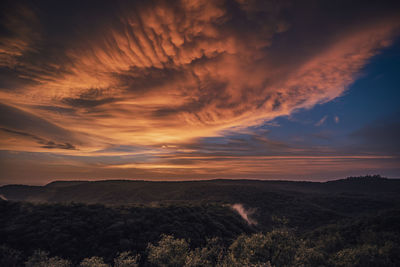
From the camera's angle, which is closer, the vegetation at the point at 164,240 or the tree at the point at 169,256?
the tree at the point at 169,256

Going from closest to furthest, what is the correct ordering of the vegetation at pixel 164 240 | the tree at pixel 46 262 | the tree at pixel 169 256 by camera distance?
the tree at pixel 46 262, the tree at pixel 169 256, the vegetation at pixel 164 240

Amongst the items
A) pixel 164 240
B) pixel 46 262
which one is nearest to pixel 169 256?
pixel 164 240

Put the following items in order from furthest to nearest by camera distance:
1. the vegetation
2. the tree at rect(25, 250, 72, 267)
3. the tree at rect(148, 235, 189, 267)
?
the vegetation, the tree at rect(148, 235, 189, 267), the tree at rect(25, 250, 72, 267)

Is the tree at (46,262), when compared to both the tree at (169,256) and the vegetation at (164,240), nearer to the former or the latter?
the vegetation at (164,240)

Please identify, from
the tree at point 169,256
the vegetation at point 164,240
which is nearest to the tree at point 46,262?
the vegetation at point 164,240

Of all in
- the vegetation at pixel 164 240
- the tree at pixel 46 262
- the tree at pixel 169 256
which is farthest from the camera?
the vegetation at pixel 164 240

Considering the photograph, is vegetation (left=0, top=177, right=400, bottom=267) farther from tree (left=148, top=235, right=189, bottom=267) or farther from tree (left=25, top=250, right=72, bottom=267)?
tree (left=148, top=235, right=189, bottom=267)

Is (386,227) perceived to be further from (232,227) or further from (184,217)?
(184,217)

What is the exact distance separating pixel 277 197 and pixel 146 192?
12255 cm

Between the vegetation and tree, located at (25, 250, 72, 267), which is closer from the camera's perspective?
tree, located at (25, 250, 72, 267)

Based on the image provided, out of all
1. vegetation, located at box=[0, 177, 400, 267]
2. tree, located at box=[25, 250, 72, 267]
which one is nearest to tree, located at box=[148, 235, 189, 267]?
vegetation, located at box=[0, 177, 400, 267]

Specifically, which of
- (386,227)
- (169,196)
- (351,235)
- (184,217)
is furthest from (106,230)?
(169,196)

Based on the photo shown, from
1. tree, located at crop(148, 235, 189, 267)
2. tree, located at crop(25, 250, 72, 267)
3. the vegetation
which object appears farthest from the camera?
the vegetation

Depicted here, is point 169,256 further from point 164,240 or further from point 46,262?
point 46,262
